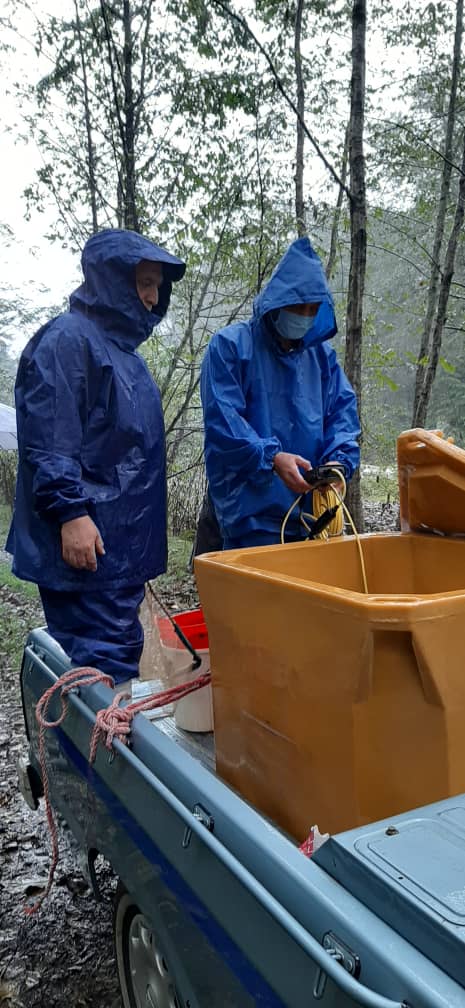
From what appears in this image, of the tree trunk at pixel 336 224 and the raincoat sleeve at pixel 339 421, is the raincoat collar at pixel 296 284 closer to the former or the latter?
the raincoat sleeve at pixel 339 421

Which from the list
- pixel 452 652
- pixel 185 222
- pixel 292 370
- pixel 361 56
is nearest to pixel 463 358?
pixel 185 222

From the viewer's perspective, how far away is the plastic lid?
5.86 feet

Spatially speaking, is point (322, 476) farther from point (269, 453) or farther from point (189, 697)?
point (189, 697)

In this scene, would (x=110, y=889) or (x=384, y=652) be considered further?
(x=110, y=889)

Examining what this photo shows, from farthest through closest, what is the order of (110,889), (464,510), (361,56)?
1. (361,56)
2. (110,889)
3. (464,510)

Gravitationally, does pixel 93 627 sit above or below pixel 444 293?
below

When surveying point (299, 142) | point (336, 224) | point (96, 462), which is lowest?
point (96, 462)

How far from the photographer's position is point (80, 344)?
2.20 meters

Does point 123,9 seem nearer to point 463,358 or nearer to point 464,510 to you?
point 464,510

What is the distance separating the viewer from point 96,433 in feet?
7.40

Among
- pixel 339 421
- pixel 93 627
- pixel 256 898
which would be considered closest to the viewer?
pixel 256 898

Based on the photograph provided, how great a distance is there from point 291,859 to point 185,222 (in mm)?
6600

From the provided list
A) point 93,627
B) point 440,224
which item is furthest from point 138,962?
point 440,224

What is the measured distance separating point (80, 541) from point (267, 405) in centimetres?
96
